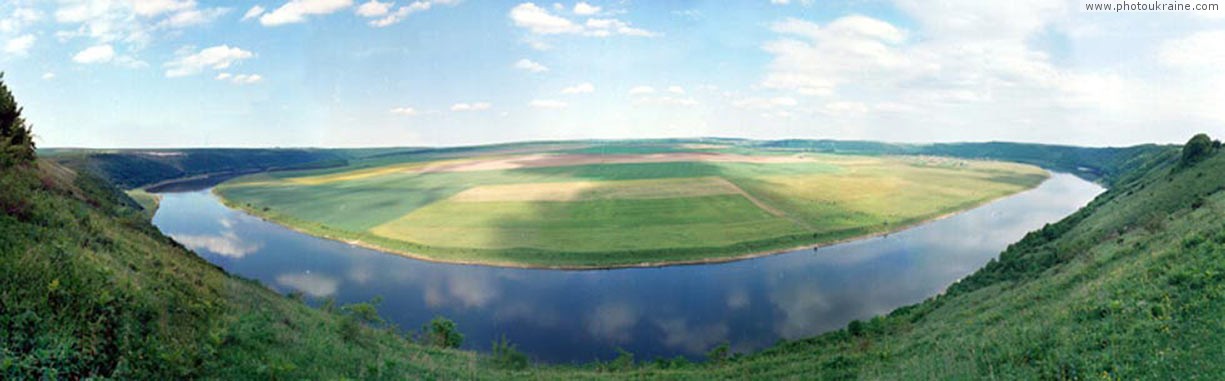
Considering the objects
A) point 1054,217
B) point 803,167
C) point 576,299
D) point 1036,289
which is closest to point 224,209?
point 576,299

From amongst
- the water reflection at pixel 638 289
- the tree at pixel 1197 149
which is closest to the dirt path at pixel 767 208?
the water reflection at pixel 638 289

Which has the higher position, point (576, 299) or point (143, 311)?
point (143, 311)

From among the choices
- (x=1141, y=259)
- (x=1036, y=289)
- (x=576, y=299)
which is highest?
(x=1141, y=259)

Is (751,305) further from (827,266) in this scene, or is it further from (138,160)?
(138,160)

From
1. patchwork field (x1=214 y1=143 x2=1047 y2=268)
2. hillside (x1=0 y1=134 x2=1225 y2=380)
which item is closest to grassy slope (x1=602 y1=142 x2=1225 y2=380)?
hillside (x1=0 y1=134 x2=1225 y2=380)

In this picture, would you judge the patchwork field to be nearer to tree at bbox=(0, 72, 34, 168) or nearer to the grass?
the grass

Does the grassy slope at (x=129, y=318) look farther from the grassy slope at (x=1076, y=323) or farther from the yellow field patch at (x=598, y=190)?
the yellow field patch at (x=598, y=190)
